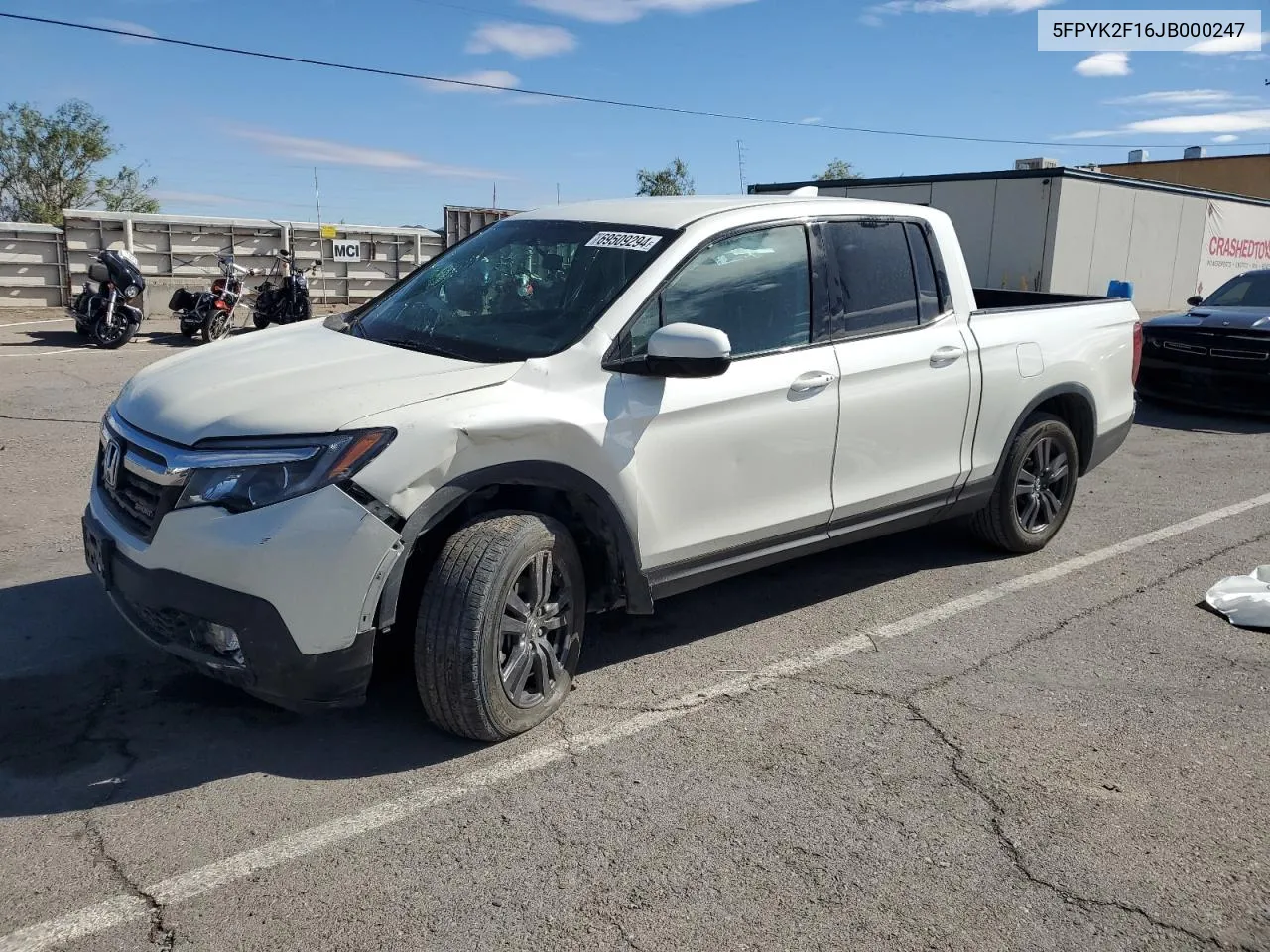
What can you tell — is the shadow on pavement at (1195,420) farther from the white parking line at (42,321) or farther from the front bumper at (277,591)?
the white parking line at (42,321)

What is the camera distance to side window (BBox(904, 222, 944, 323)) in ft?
16.6

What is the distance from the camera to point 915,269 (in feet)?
16.7

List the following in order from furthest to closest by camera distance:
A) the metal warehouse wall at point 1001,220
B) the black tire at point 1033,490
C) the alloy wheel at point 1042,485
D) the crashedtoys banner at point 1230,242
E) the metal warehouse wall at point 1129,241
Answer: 1. the crashedtoys banner at point 1230,242
2. the metal warehouse wall at point 1129,241
3. the metal warehouse wall at point 1001,220
4. the alloy wheel at point 1042,485
5. the black tire at point 1033,490

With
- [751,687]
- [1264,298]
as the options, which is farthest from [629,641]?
[1264,298]

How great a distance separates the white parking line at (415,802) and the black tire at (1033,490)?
0.45 m

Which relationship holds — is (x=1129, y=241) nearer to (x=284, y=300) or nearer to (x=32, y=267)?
(x=284, y=300)

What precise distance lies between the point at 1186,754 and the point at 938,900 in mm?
1426

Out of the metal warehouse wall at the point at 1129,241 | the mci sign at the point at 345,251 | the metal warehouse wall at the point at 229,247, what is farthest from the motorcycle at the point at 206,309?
the metal warehouse wall at the point at 1129,241

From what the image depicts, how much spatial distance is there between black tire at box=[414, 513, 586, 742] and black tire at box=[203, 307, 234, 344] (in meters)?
12.9

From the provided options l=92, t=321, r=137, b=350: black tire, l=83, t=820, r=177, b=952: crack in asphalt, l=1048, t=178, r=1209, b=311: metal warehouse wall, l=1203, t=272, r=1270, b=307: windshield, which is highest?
l=1048, t=178, r=1209, b=311: metal warehouse wall

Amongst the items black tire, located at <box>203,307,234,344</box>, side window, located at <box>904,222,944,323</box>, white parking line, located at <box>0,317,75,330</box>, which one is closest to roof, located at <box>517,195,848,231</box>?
side window, located at <box>904,222,944,323</box>

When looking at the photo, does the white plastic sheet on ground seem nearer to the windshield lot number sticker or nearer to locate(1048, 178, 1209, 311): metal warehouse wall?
the windshield lot number sticker

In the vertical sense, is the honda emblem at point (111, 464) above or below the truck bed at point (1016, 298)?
below

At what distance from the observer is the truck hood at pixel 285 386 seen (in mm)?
3315
